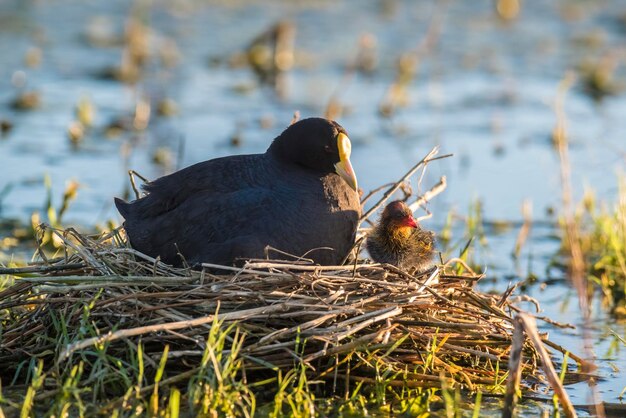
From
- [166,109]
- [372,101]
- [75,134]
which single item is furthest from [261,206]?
[372,101]

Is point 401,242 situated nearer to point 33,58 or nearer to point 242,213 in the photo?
point 242,213

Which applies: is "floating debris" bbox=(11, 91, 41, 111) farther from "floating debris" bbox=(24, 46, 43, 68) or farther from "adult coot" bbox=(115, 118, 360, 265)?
"adult coot" bbox=(115, 118, 360, 265)

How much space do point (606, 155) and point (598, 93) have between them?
1967 mm

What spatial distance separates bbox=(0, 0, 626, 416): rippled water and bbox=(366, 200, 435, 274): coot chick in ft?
3.11

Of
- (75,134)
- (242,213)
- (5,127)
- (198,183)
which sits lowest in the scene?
(242,213)

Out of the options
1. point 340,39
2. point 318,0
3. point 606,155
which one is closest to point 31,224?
point 606,155

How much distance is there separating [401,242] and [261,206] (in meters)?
0.72

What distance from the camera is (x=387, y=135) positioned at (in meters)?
10.1

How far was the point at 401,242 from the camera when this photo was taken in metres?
5.48

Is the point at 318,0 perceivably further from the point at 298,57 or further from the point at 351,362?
the point at 351,362

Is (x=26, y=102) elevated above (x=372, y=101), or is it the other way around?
(x=372, y=101)

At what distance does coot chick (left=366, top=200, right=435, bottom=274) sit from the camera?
546 centimetres

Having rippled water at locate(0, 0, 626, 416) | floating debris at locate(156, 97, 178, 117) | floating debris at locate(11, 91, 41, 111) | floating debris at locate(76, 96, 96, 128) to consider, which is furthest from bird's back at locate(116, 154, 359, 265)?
floating debris at locate(11, 91, 41, 111)

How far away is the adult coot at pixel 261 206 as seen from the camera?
514cm
